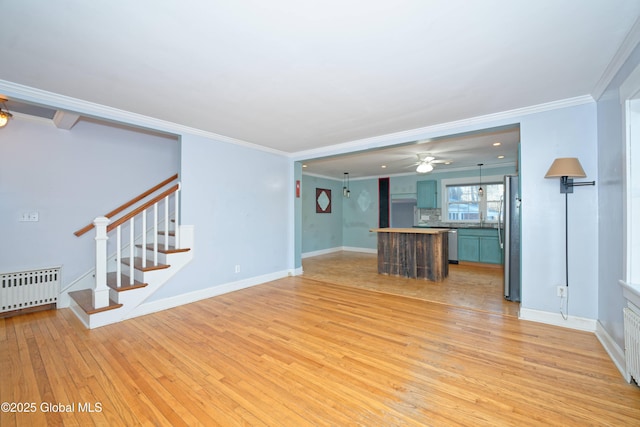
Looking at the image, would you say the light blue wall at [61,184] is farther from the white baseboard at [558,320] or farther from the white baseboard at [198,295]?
the white baseboard at [558,320]

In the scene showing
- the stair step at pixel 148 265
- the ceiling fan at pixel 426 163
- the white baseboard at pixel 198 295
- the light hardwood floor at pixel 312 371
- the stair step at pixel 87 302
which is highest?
the ceiling fan at pixel 426 163

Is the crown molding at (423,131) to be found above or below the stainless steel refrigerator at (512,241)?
above

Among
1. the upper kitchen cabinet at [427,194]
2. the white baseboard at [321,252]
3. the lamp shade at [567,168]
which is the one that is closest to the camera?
the lamp shade at [567,168]

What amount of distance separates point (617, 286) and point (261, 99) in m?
3.78

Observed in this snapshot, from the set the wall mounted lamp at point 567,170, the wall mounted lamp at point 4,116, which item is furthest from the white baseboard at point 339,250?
the wall mounted lamp at point 4,116

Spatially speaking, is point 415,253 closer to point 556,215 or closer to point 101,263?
point 556,215

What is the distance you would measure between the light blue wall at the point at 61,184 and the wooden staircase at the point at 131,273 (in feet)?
1.14

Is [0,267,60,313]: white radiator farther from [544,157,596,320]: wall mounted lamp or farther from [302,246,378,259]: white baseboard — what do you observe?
[544,157,596,320]: wall mounted lamp

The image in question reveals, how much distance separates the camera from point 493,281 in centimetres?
508

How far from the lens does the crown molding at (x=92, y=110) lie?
2.61 m

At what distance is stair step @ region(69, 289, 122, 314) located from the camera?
3.00 metres

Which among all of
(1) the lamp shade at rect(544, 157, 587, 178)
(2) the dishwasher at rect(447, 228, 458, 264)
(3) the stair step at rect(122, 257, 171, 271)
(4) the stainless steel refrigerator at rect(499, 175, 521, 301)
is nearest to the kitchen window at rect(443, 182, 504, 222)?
(2) the dishwasher at rect(447, 228, 458, 264)

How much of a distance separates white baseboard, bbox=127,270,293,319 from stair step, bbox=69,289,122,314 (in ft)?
0.82

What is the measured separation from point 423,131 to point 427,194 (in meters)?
4.10
